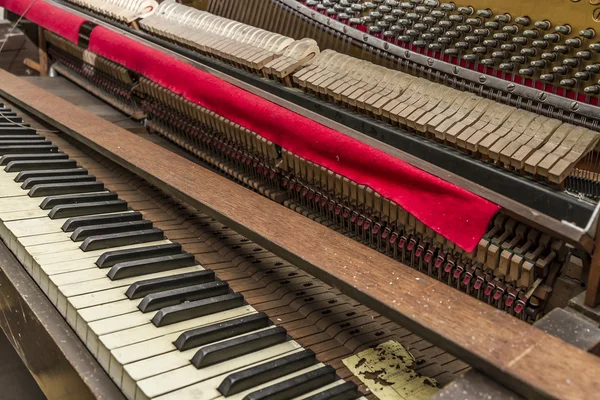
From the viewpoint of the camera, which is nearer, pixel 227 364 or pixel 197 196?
pixel 227 364

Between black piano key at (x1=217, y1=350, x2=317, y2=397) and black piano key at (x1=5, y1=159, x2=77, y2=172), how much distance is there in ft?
5.08

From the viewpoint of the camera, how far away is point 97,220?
218 cm

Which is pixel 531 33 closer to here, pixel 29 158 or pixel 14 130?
pixel 29 158

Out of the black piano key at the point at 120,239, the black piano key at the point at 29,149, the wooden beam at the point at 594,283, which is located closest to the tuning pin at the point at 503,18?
the wooden beam at the point at 594,283

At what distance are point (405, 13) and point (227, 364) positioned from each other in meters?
1.43

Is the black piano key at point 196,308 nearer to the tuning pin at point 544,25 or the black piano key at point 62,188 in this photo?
the black piano key at point 62,188

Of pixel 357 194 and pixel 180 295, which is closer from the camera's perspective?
pixel 180 295

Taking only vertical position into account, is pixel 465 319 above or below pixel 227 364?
above

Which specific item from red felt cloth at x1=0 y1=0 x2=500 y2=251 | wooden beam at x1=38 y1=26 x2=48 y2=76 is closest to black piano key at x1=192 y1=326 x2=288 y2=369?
red felt cloth at x1=0 y1=0 x2=500 y2=251

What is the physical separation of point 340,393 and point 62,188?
4.78 feet

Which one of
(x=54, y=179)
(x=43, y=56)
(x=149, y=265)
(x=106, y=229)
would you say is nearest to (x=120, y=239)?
(x=106, y=229)

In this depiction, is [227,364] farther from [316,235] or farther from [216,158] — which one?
[216,158]

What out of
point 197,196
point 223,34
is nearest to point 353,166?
point 197,196

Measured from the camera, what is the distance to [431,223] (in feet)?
5.83
